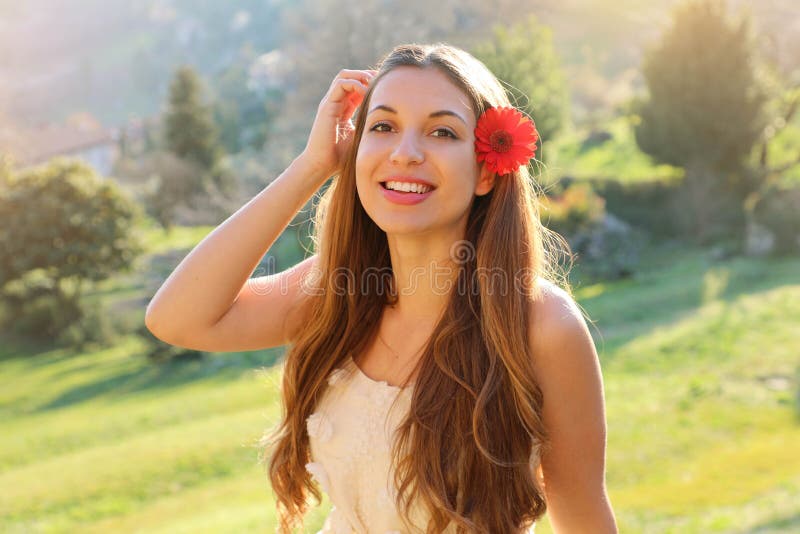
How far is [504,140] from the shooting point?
2436 millimetres

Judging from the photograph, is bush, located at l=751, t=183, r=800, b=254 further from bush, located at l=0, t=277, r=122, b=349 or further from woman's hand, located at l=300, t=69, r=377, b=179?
woman's hand, located at l=300, t=69, r=377, b=179

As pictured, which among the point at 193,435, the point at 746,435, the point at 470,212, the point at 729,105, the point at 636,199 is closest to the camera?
the point at 470,212

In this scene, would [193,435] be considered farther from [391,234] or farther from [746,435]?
[391,234]

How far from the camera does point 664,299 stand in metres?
18.1

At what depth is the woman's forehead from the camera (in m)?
2.44

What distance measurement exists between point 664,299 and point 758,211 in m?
5.67

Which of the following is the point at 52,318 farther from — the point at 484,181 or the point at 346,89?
the point at 484,181

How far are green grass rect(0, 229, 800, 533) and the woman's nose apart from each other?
115cm

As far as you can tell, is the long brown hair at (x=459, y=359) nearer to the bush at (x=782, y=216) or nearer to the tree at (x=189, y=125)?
the bush at (x=782, y=216)

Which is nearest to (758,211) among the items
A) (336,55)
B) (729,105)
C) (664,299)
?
(729,105)

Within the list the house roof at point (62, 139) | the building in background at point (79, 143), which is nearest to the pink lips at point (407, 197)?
the house roof at point (62, 139)

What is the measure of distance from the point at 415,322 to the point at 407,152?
594 millimetres

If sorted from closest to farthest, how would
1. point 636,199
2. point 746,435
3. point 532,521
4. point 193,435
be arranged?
point 532,521
point 746,435
point 193,435
point 636,199

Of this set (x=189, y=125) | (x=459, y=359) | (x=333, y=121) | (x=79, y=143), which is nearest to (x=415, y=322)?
(x=459, y=359)
